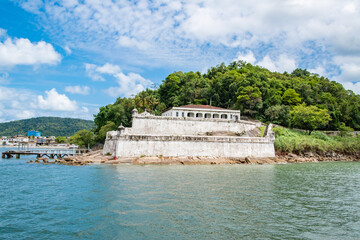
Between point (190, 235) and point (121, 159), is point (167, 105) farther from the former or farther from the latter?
point (190, 235)

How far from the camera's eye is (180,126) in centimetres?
3753

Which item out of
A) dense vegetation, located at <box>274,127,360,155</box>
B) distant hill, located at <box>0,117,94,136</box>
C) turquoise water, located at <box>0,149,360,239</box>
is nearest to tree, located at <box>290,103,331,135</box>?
dense vegetation, located at <box>274,127,360,155</box>

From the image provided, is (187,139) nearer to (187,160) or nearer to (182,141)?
(182,141)

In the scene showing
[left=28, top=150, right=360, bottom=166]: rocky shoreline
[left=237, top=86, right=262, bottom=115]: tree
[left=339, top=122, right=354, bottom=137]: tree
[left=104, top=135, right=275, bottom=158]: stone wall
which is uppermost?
[left=237, top=86, right=262, bottom=115]: tree

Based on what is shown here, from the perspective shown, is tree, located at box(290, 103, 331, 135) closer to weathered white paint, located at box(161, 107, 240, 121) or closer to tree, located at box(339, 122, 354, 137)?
tree, located at box(339, 122, 354, 137)

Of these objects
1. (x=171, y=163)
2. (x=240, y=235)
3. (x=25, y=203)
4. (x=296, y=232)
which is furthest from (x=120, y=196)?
(x=171, y=163)

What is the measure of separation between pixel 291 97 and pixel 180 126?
77.1ft

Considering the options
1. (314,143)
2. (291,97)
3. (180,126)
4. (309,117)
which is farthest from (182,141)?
(291,97)

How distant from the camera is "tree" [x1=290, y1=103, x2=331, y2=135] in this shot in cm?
4187

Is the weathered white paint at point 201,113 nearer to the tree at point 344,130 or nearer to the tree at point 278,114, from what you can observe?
the tree at point 278,114

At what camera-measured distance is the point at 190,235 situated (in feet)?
30.5

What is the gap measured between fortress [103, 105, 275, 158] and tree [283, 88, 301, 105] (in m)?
12.0

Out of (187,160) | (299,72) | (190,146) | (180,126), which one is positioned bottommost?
(187,160)

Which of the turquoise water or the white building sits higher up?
the white building
